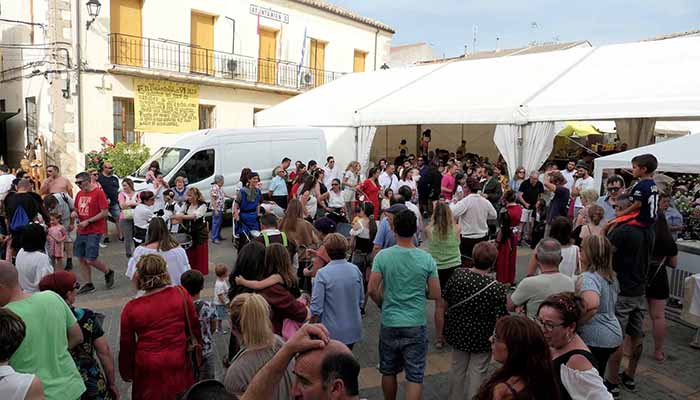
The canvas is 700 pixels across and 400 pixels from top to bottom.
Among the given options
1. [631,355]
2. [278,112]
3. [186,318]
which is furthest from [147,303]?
[278,112]

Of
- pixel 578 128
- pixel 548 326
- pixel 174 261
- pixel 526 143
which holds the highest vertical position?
pixel 578 128

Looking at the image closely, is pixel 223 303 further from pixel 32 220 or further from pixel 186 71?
pixel 186 71

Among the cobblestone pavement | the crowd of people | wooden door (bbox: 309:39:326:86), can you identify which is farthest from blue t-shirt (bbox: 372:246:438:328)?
wooden door (bbox: 309:39:326:86)

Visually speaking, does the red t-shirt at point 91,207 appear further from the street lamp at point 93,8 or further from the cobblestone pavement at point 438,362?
the street lamp at point 93,8

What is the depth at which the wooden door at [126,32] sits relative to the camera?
16.4 meters

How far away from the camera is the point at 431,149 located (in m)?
21.8

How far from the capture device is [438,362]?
5.22 meters

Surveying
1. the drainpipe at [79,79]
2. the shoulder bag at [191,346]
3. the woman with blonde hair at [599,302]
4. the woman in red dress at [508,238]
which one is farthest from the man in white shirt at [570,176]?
the drainpipe at [79,79]

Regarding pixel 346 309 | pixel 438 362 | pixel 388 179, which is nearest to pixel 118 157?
pixel 388 179

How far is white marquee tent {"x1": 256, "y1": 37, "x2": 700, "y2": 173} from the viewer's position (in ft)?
35.3

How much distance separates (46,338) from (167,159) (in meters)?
9.75

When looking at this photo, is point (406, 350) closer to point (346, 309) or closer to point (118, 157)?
point (346, 309)

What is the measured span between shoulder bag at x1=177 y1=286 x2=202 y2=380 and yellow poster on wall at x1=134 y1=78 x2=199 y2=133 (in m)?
15.1

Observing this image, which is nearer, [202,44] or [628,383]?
[628,383]
